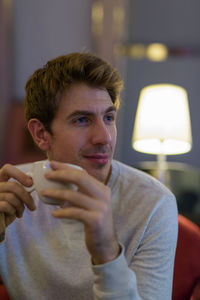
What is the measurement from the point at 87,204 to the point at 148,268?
360mm

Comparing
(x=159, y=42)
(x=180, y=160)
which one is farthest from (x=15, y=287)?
(x=159, y=42)

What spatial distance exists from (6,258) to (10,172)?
397mm

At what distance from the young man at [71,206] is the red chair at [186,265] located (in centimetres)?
20

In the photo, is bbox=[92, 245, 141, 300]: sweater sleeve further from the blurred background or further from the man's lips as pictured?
the blurred background

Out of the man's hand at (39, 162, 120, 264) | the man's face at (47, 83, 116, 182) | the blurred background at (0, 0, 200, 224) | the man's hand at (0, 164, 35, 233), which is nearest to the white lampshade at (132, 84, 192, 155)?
the man's face at (47, 83, 116, 182)

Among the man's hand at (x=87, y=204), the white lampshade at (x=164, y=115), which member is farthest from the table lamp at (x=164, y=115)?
the man's hand at (x=87, y=204)

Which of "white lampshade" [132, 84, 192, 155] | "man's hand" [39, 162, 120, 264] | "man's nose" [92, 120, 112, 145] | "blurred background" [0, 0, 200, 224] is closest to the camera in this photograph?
"man's hand" [39, 162, 120, 264]

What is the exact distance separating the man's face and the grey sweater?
12 cm

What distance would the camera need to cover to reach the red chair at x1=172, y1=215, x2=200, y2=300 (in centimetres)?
126

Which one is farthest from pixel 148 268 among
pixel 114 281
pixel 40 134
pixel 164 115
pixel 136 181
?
pixel 164 115

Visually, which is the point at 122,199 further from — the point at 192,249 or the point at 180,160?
the point at 180,160

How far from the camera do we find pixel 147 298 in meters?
0.96

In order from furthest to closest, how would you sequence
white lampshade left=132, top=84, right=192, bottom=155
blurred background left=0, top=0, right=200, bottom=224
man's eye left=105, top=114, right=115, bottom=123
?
blurred background left=0, top=0, right=200, bottom=224 → white lampshade left=132, top=84, right=192, bottom=155 → man's eye left=105, top=114, right=115, bottom=123

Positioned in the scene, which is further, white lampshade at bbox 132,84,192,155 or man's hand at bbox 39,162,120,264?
white lampshade at bbox 132,84,192,155
